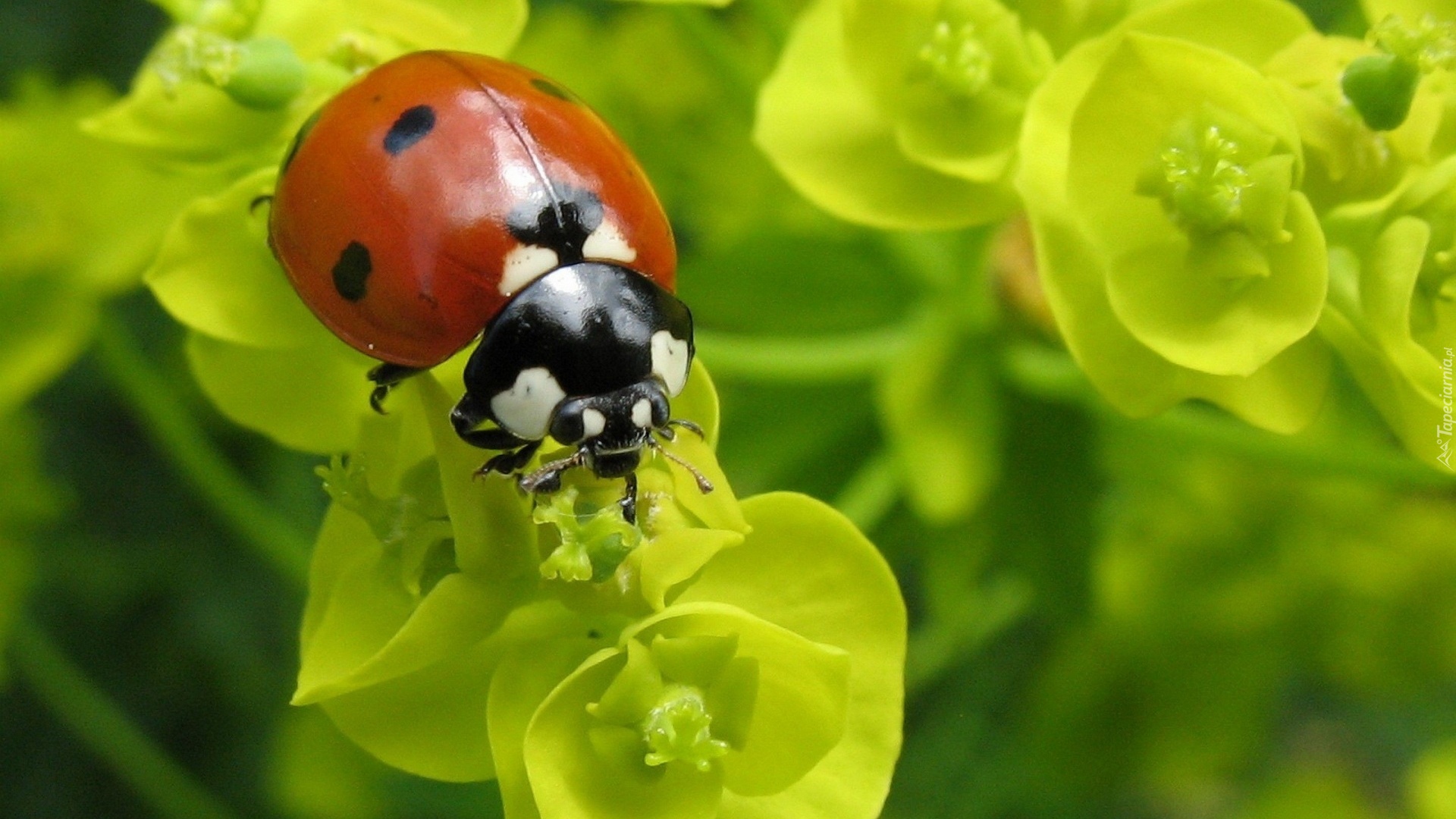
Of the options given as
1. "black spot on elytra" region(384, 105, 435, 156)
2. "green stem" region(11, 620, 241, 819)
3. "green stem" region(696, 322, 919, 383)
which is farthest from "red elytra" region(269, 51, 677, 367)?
"green stem" region(11, 620, 241, 819)

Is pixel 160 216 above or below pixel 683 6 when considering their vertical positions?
below

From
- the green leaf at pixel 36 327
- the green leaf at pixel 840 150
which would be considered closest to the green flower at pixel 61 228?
the green leaf at pixel 36 327

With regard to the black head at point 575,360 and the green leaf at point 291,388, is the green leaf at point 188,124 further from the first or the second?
the black head at point 575,360

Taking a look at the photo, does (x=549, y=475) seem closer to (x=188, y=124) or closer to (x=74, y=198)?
(x=188, y=124)

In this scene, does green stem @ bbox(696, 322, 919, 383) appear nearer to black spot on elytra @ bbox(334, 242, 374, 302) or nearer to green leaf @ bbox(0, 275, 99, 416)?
black spot on elytra @ bbox(334, 242, 374, 302)

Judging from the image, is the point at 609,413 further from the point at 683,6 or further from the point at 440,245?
the point at 683,6

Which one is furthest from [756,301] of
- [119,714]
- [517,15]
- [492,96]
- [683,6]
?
[119,714]
